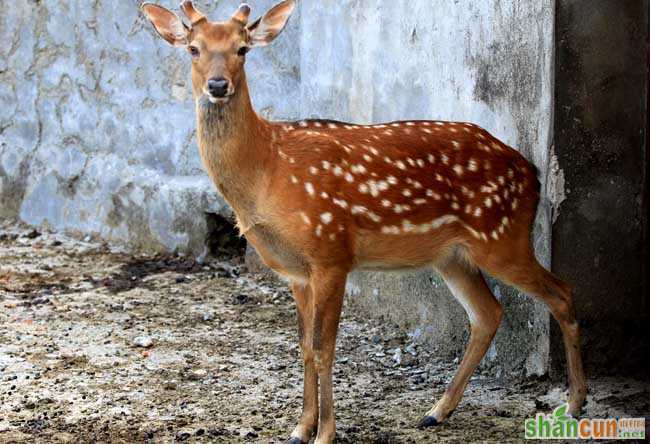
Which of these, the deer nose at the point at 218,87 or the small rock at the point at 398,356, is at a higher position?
the deer nose at the point at 218,87

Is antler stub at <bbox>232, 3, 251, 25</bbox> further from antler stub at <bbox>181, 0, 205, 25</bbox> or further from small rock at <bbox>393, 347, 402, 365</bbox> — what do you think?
small rock at <bbox>393, 347, 402, 365</bbox>

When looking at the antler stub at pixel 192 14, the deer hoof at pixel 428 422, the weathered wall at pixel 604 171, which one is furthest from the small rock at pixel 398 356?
the antler stub at pixel 192 14

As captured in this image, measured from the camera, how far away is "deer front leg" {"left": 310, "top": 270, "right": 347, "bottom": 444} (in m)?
5.01

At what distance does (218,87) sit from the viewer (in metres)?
4.78

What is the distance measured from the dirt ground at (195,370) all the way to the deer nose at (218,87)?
151 centimetres

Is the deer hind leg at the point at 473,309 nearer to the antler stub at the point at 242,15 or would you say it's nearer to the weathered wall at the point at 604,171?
the weathered wall at the point at 604,171

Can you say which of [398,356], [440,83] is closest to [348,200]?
[440,83]

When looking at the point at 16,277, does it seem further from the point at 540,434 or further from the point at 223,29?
the point at 540,434

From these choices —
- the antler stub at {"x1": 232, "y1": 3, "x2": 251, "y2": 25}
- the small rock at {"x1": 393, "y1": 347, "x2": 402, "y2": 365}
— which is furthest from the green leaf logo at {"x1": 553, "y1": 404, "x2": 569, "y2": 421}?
the antler stub at {"x1": 232, "y1": 3, "x2": 251, "y2": 25}

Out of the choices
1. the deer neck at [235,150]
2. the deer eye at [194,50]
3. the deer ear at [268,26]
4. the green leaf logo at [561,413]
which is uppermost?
the deer ear at [268,26]

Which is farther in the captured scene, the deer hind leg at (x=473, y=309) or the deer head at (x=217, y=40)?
the deer hind leg at (x=473, y=309)

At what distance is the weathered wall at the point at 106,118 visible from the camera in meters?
8.00

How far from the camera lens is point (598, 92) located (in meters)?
5.24

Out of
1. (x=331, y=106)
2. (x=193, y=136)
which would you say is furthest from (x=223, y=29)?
(x=193, y=136)
